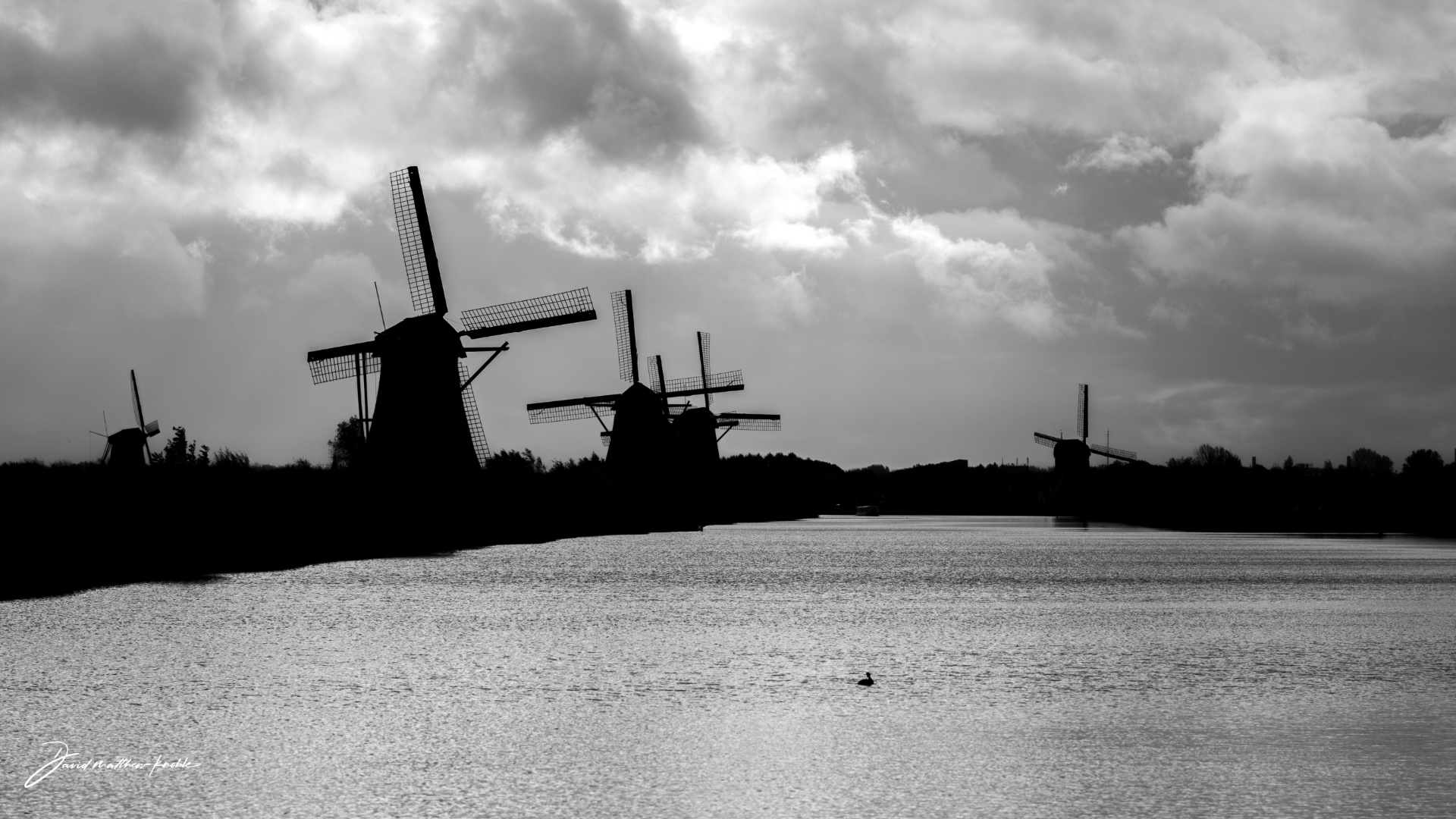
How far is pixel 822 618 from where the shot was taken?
68.4 ft

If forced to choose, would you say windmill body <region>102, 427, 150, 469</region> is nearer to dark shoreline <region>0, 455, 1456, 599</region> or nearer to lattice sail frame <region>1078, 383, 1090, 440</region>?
dark shoreline <region>0, 455, 1456, 599</region>

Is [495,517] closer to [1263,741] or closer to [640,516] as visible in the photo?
[640,516]

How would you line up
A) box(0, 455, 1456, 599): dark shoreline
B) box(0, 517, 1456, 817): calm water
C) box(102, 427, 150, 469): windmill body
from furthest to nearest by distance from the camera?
box(102, 427, 150, 469): windmill body
box(0, 455, 1456, 599): dark shoreline
box(0, 517, 1456, 817): calm water

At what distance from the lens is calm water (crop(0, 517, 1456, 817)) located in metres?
8.20

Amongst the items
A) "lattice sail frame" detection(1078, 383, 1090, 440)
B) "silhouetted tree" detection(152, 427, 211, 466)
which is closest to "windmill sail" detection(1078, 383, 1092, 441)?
"lattice sail frame" detection(1078, 383, 1090, 440)

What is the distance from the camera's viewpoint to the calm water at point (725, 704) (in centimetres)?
820

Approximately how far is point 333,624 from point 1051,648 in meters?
9.55

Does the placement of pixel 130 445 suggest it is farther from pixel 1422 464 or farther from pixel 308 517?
pixel 1422 464

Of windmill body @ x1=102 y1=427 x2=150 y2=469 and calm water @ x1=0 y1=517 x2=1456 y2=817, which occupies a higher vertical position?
windmill body @ x1=102 y1=427 x2=150 y2=469

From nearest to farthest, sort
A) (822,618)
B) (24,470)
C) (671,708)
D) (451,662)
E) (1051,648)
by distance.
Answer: (671,708) → (451,662) → (1051,648) → (822,618) → (24,470)

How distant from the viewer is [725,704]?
11828 millimetres

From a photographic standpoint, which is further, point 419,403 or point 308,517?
point 419,403

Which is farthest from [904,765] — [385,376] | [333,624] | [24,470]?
[385,376]

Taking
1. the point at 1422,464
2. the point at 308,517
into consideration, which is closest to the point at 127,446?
the point at 308,517
